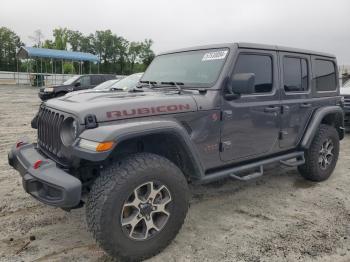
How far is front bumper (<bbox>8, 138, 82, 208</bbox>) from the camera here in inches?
105

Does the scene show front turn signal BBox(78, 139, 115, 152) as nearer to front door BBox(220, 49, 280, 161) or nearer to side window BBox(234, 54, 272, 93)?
front door BBox(220, 49, 280, 161)

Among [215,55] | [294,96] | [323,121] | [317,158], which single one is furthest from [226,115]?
[323,121]

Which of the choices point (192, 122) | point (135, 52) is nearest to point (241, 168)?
point (192, 122)

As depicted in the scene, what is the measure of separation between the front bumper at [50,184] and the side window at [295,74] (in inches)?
115

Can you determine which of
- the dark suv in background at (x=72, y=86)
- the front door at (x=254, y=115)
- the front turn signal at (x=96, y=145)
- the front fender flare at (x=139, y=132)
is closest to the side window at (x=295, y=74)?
the front door at (x=254, y=115)

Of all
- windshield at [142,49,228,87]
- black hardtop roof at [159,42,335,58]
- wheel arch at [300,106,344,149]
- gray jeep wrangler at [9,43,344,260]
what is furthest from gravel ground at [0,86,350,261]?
black hardtop roof at [159,42,335,58]

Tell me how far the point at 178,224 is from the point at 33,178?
4.29 ft

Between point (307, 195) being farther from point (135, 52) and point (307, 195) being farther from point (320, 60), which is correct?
point (135, 52)

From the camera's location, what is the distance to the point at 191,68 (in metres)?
3.97

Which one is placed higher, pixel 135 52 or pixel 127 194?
pixel 135 52

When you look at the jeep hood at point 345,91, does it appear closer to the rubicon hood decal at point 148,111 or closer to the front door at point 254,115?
the front door at point 254,115

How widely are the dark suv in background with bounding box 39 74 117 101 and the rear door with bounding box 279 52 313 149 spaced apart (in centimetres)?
1199

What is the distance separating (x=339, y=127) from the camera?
541cm

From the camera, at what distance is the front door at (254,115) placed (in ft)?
12.1
